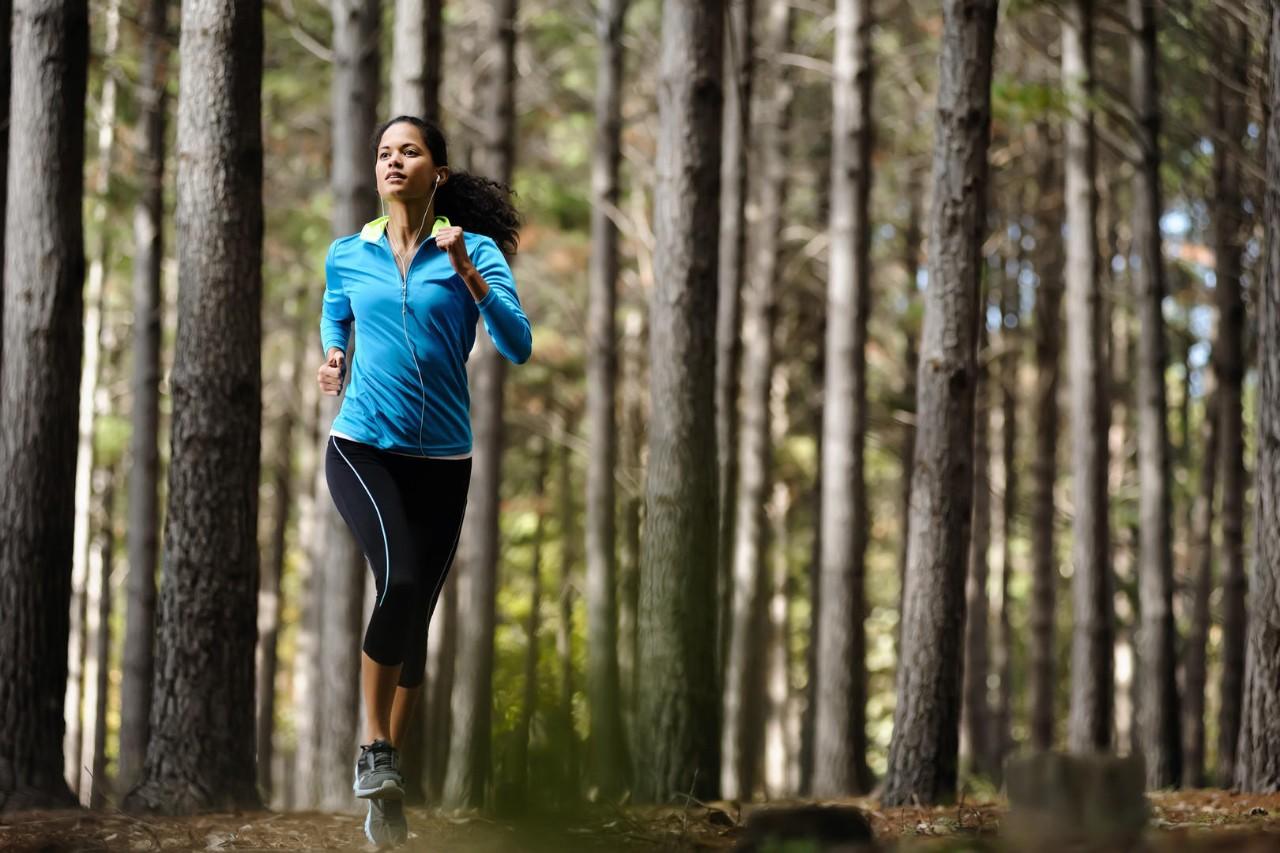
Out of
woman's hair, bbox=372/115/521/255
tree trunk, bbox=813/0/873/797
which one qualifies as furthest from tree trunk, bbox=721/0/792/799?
woman's hair, bbox=372/115/521/255

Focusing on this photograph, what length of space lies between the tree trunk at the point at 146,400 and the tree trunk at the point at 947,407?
7.59m

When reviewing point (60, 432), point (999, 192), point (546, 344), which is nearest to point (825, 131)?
point (999, 192)

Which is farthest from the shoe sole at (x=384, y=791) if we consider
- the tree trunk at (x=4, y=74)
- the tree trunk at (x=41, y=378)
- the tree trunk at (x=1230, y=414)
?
the tree trunk at (x=1230, y=414)

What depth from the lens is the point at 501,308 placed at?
5027 millimetres

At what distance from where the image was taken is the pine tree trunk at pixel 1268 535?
7.58 meters

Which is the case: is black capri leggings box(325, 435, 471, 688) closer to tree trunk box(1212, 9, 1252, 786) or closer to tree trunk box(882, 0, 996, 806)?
tree trunk box(882, 0, 996, 806)

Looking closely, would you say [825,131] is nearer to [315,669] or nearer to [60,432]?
[315,669]

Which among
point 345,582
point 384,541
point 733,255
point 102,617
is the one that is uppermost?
point 733,255

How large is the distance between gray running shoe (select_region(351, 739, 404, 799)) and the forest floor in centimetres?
21

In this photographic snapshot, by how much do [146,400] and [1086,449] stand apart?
8.35m

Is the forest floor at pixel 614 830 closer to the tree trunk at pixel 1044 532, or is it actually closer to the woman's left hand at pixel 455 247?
the woman's left hand at pixel 455 247

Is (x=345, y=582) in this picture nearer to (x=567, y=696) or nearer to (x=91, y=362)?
(x=567, y=696)

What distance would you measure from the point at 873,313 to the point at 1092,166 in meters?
8.49

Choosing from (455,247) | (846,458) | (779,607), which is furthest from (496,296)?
(779,607)
